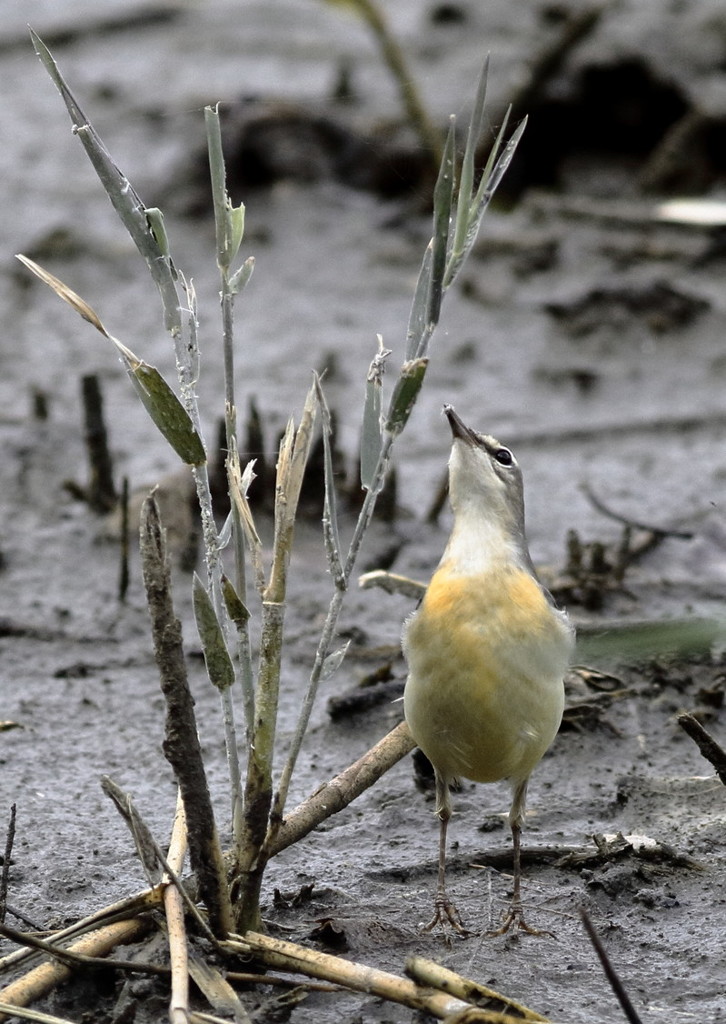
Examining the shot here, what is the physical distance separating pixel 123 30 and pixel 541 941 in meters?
11.1

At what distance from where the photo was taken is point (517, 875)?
4.56 meters

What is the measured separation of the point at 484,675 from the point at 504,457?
976 mm

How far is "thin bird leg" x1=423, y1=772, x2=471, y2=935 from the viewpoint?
439cm

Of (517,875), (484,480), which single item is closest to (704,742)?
(517,875)

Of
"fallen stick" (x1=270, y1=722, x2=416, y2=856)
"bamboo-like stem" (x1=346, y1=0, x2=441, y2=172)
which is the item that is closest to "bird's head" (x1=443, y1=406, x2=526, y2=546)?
"fallen stick" (x1=270, y1=722, x2=416, y2=856)

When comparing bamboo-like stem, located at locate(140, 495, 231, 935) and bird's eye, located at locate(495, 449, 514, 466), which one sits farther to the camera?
bird's eye, located at locate(495, 449, 514, 466)

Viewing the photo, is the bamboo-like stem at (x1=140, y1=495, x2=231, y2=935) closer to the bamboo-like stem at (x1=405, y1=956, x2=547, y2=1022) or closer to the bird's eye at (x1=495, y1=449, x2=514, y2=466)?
the bamboo-like stem at (x1=405, y1=956, x2=547, y2=1022)

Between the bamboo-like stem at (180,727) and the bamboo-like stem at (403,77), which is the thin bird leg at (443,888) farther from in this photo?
the bamboo-like stem at (403,77)

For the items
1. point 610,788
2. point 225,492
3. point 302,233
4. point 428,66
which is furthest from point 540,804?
point 428,66

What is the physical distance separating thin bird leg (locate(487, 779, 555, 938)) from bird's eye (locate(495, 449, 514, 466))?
3.51 ft

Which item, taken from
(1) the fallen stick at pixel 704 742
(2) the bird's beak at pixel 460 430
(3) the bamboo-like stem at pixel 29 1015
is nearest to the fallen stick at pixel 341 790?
(3) the bamboo-like stem at pixel 29 1015

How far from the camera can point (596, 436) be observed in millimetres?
8703

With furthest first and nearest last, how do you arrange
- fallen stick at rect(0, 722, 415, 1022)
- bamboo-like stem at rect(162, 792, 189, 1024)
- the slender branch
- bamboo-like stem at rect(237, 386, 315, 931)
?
bamboo-like stem at rect(237, 386, 315, 931)
fallen stick at rect(0, 722, 415, 1022)
bamboo-like stem at rect(162, 792, 189, 1024)
the slender branch

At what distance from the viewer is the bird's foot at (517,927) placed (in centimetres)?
438
